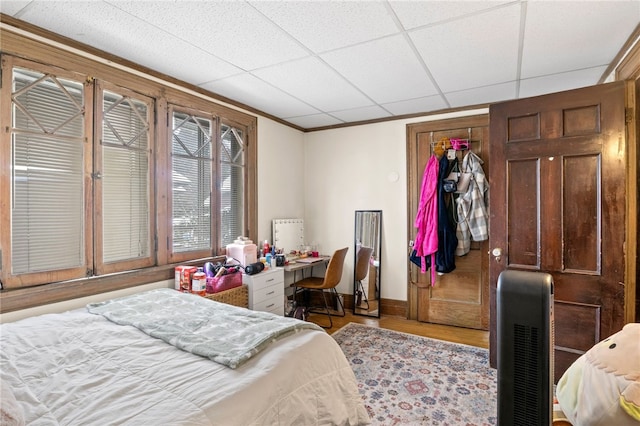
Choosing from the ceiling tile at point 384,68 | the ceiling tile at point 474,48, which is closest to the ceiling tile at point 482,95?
the ceiling tile at point 474,48

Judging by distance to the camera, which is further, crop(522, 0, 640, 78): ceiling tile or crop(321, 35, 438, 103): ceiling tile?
crop(321, 35, 438, 103): ceiling tile

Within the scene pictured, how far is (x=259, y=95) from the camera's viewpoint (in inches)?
127

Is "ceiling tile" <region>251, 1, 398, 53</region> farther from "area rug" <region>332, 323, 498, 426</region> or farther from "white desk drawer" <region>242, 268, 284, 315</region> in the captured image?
"area rug" <region>332, 323, 498, 426</region>

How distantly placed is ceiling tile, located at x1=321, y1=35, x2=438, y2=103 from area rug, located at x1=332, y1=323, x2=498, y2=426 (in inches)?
96.3

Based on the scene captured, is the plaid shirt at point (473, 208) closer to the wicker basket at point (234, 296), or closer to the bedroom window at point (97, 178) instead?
the wicker basket at point (234, 296)

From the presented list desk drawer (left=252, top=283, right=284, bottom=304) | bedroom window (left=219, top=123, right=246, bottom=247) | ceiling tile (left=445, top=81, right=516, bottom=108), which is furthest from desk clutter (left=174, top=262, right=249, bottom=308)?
ceiling tile (left=445, top=81, right=516, bottom=108)

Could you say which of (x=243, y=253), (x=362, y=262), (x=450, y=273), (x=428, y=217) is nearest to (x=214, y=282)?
(x=243, y=253)

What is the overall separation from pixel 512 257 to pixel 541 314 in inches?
73.9

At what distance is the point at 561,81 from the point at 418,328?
9.11 feet

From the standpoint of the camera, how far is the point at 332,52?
2312 mm

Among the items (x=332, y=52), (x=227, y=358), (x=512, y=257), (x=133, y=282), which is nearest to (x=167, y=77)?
(x=332, y=52)

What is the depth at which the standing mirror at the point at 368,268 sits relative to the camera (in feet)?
13.4

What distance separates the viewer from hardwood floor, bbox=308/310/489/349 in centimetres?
333

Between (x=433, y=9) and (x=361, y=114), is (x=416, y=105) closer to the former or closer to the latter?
(x=361, y=114)
